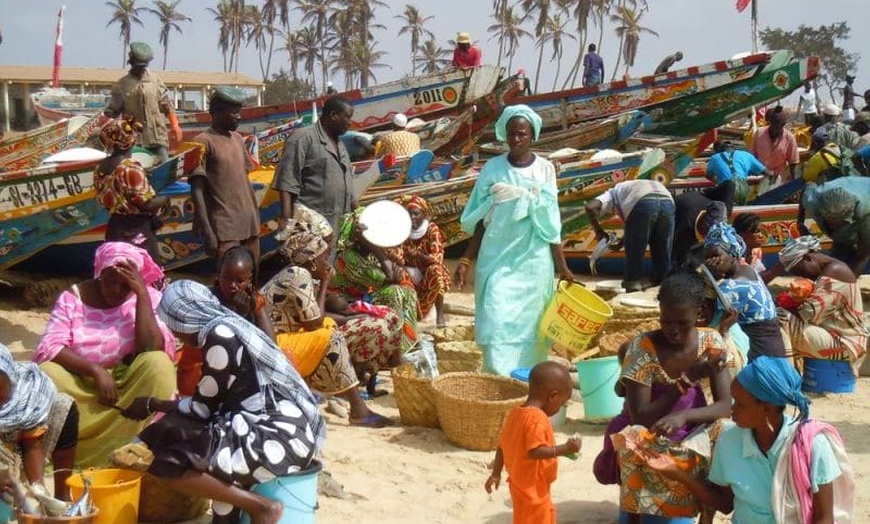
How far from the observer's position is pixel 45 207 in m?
7.17

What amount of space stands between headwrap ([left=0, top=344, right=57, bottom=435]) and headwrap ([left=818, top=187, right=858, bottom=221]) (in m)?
4.68

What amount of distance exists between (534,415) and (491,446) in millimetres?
1402

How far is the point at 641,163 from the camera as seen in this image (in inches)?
354

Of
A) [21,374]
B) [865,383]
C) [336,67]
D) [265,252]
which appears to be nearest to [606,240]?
[865,383]

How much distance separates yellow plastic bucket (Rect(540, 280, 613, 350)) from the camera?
503 centimetres

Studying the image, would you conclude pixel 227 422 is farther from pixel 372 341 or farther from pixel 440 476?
pixel 372 341

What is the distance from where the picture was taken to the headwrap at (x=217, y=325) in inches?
125

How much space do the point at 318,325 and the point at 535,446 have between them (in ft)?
6.08

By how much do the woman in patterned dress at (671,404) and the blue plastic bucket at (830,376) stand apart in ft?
8.07

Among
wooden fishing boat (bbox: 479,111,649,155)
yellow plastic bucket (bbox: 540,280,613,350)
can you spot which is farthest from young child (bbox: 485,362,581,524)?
wooden fishing boat (bbox: 479,111,649,155)

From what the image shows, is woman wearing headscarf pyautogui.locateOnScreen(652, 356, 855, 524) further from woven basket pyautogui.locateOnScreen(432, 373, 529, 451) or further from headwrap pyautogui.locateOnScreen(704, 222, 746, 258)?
headwrap pyautogui.locateOnScreen(704, 222, 746, 258)

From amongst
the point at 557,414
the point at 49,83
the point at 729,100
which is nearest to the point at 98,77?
the point at 49,83

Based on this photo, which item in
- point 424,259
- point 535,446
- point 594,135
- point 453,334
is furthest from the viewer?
point 594,135

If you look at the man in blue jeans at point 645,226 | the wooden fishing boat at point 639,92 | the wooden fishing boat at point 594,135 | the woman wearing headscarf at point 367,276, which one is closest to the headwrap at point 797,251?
the man in blue jeans at point 645,226
